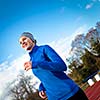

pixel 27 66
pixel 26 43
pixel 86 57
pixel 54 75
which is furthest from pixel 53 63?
pixel 86 57

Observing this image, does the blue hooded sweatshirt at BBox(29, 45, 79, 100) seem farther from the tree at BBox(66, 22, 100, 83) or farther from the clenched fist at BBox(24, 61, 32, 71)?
the tree at BBox(66, 22, 100, 83)

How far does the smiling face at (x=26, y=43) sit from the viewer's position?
319cm

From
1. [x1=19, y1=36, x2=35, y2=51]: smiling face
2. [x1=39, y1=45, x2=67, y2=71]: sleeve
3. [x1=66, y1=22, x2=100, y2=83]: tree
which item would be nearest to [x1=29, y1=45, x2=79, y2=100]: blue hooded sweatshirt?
[x1=39, y1=45, x2=67, y2=71]: sleeve

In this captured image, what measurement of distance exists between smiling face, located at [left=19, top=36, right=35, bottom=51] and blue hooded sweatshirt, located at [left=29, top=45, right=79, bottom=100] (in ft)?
0.75

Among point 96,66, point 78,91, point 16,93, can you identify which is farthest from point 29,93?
point 78,91

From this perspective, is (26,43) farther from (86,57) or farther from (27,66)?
(86,57)

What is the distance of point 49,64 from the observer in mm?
2873

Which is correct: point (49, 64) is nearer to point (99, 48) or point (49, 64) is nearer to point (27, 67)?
point (27, 67)

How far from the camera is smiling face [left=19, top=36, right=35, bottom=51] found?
→ 126 inches

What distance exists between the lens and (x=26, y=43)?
10.5ft

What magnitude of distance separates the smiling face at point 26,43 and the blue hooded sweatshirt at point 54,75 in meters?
0.23

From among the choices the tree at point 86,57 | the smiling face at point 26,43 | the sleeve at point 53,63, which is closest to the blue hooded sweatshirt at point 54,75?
the sleeve at point 53,63

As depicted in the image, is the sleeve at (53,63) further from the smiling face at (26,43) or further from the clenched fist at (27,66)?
the smiling face at (26,43)

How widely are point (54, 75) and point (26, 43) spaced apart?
0.54 meters
